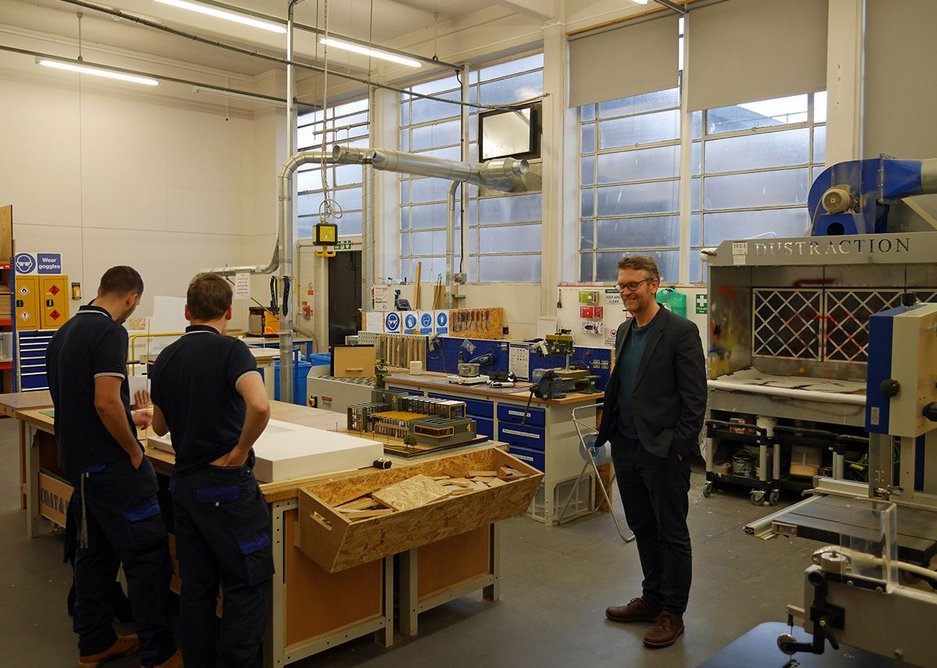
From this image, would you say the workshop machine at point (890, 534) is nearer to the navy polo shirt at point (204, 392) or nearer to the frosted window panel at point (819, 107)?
the navy polo shirt at point (204, 392)

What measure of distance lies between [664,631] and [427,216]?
692 centimetres

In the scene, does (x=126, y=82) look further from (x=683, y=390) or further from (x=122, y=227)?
(x=683, y=390)

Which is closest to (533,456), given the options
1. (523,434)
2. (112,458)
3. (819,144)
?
(523,434)

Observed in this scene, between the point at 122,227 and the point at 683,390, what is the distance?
28.5 feet

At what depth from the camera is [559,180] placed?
25.3ft

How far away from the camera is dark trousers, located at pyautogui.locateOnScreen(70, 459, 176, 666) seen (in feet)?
8.91

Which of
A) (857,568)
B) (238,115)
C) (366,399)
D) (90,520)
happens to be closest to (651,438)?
(857,568)

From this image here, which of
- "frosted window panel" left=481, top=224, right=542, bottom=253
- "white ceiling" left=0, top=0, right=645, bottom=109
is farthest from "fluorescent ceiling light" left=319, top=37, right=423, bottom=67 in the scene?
"frosted window panel" left=481, top=224, right=542, bottom=253

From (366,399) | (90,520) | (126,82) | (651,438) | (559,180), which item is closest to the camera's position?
(90,520)

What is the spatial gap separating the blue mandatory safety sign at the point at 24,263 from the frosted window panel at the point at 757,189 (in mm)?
6979

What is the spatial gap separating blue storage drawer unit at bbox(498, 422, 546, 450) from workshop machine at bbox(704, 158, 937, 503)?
1.36 metres

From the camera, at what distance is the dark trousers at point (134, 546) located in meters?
2.71

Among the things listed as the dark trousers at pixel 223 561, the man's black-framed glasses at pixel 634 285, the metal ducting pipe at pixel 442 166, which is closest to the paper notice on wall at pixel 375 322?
the metal ducting pipe at pixel 442 166

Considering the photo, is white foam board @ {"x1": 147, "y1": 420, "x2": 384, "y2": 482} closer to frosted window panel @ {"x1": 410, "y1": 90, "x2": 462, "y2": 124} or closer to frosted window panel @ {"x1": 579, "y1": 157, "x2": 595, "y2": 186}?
frosted window panel @ {"x1": 579, "y1": 157, "x2": 595, "y2": 186}
